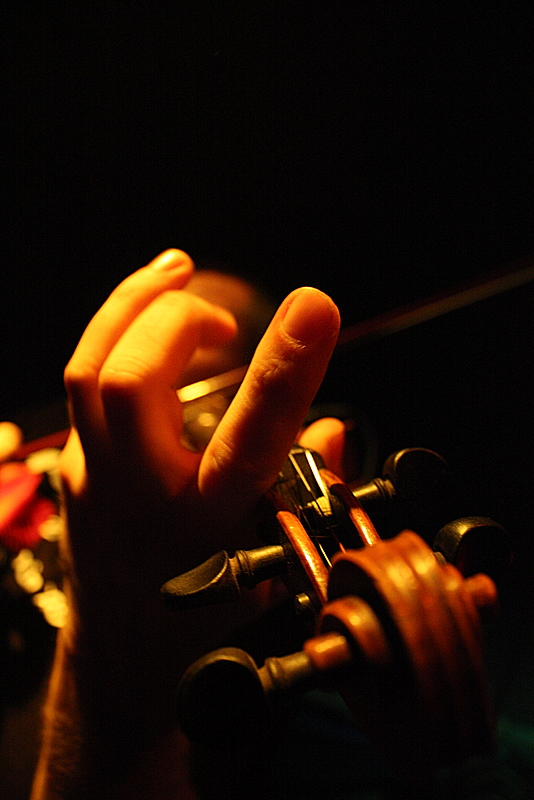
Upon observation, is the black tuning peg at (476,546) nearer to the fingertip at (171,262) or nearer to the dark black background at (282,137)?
the fingertip at (171,262)

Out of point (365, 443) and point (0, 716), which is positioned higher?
point (365, 443)

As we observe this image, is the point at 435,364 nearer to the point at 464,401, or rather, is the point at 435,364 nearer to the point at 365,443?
the point at 464,401

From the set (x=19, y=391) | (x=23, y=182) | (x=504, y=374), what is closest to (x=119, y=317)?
(x=504, y=374)

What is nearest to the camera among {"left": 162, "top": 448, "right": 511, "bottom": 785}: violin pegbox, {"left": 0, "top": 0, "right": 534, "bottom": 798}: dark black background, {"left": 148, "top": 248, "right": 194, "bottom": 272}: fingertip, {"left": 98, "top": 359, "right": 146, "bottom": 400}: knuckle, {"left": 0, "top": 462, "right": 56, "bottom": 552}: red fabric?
{"left": 162, "top": 448, "right": 511, "bottom": 785}: violin pegbox

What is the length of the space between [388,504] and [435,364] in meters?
1.04

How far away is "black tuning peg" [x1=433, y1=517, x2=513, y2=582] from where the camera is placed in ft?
1.69

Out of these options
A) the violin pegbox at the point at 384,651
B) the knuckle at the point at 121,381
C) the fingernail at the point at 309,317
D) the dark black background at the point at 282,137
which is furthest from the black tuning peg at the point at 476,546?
the dark black background at the point at 282,137

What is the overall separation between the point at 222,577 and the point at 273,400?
203 mm

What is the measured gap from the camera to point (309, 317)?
53 centimetres

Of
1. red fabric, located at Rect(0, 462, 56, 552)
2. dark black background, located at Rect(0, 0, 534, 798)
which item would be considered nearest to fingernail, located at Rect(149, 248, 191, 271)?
dark black background, located at Rect(0, 0, 534, 798)

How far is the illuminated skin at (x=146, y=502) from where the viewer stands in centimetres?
58

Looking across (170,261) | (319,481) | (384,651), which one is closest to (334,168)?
(170,261)

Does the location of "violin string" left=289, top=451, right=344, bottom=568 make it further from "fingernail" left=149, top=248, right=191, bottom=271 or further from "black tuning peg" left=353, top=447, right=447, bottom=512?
"fingernail" left=149, top=248, right=191, bottom=271

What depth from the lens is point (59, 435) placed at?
1950mm
